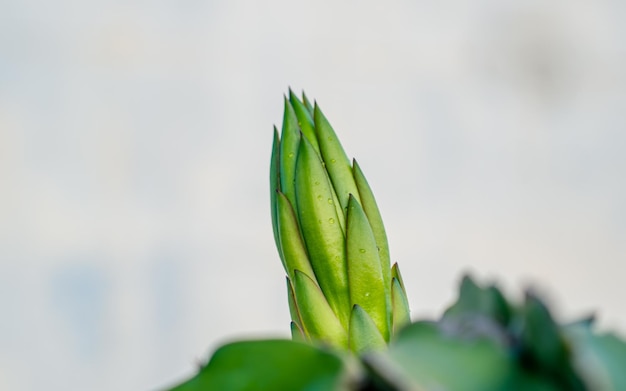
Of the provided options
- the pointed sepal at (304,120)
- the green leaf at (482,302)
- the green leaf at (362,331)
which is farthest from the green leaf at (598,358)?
the pointed sepal at (304,120)

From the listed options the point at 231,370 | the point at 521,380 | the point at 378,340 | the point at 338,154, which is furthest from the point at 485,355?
the point at 338,154

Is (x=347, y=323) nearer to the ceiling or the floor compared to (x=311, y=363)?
nearer to the floor

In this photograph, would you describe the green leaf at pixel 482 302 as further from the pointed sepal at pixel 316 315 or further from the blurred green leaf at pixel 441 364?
the pointed sepal at pixel 316 315

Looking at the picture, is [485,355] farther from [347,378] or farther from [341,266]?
[341,266]

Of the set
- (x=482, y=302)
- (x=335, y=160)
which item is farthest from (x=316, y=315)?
(x=482, y=302)

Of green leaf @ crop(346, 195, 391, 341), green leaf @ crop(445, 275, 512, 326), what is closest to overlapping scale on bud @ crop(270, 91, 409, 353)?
green leaf @ crop(346, 195, 391, 341)

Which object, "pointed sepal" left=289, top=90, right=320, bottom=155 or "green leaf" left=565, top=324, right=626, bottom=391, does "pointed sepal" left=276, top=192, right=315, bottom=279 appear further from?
"green leaf" left=565, top=324, right=626, bottom=391

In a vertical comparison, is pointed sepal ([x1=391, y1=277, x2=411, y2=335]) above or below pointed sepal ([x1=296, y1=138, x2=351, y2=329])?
below

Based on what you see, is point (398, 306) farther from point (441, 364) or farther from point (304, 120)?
point (441, 364)
